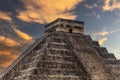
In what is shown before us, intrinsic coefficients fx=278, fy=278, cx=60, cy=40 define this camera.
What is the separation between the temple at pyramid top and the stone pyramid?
11 cm

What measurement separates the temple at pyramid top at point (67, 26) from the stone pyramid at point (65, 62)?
11 centimetres

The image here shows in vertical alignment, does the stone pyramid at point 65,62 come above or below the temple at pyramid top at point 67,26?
below

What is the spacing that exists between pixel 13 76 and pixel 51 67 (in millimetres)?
4185

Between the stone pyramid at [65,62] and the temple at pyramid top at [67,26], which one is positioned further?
the temple at pyramid top at [67,26]

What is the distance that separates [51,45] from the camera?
24.3m

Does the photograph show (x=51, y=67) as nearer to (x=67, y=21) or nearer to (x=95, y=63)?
(x=95, y=63)

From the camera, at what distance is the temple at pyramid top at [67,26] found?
2897cm

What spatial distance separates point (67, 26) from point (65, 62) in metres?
6.45

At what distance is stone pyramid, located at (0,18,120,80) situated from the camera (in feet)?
73.3

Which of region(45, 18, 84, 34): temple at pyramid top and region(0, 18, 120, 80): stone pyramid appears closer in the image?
region(0, 18, 120, 80): stone pyramid

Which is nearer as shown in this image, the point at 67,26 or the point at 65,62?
the point at 65,62

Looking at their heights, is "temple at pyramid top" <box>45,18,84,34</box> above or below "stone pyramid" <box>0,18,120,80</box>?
above

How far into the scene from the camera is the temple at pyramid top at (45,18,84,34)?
28969mm

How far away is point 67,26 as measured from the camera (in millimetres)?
29047
